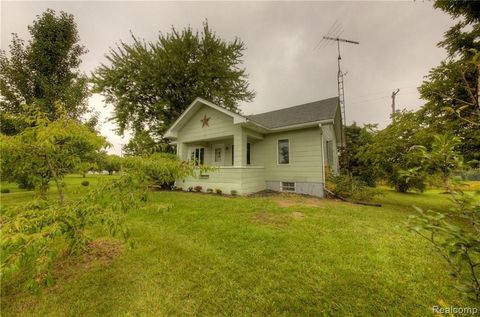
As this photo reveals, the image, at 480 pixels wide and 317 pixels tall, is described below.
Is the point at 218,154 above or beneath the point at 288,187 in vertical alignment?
above

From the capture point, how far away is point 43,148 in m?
2.78

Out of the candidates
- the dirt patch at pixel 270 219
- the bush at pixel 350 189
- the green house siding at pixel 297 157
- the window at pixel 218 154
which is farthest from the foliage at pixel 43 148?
the bush at pixel 350 189

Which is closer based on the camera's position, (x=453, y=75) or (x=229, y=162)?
(x=453, y=75)

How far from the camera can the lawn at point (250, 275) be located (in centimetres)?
233

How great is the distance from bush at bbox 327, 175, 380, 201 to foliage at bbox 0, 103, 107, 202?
1000 centimetres

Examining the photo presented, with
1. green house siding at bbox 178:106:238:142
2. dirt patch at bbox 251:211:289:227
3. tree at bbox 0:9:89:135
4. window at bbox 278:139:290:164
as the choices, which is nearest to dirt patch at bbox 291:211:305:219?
dirt patch at bbox 251:211:289:227

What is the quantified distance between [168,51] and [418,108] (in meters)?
16.9

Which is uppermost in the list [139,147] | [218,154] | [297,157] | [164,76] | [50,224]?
[164,76]

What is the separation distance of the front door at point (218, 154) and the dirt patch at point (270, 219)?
23.6 ft

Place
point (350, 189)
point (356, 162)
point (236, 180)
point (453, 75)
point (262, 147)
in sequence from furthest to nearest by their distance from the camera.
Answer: point (356, 162) < point (262, 147) < point (236, 180) < point (350, 189) < point (453, 75)

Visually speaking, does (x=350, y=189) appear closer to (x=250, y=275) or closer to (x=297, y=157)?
(x=297, y=157)

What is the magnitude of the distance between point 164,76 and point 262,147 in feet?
33.9

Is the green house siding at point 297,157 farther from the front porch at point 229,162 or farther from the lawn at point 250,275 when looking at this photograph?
the lawn at point 250,275

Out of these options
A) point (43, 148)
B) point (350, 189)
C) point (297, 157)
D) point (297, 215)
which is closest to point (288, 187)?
point (297, 157)
